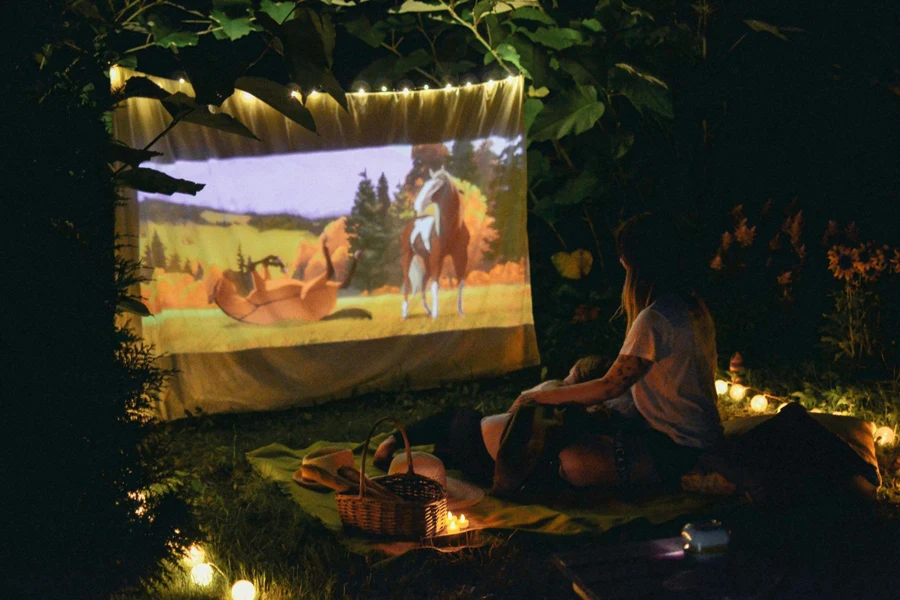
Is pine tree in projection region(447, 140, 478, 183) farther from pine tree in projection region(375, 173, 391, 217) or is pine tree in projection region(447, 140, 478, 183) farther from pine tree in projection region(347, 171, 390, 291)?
pine tree in projection region(347, 171, 390, 291)

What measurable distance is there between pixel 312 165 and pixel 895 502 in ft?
14.3

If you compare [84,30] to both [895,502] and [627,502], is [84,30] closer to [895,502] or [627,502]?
[627,502]

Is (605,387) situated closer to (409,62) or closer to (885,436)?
(885,436)

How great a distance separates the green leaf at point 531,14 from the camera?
6.42 m

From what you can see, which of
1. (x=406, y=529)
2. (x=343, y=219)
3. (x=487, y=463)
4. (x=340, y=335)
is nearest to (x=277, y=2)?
(x=343, y=219)

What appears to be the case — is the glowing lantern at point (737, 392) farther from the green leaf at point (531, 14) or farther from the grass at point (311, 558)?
the green leaf at point (531, 14)

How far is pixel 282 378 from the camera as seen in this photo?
21.6ft

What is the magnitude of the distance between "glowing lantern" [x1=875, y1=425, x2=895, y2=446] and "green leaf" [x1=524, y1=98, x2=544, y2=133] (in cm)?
331

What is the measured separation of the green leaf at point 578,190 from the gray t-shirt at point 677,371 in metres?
2.87

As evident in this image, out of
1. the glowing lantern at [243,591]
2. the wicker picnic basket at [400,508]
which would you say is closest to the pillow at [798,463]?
the wicker picnic basket at [400,508]

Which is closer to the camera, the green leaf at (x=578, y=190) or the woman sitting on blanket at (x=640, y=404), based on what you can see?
the woman sitting on blanket at (x=640, y=404)

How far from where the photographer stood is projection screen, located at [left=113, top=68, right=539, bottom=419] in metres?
6.21

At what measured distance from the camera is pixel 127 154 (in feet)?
7.04

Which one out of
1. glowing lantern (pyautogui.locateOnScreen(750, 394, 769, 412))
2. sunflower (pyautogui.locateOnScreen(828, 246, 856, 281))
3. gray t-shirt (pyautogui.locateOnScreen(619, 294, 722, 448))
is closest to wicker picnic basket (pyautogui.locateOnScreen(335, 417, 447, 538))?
gray t-shirt (pyautogui.locateOnScreen(619, 294, 722, 448))
